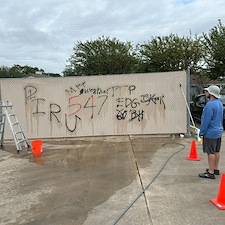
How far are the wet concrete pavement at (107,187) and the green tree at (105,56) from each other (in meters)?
18.8

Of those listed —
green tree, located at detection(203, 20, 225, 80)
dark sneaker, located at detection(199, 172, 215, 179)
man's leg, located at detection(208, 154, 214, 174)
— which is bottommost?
dark sneaker, located at detection(199, 172, 215, 179)

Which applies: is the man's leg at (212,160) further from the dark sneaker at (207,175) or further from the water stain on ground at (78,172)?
the water stain on ground at (78,172)

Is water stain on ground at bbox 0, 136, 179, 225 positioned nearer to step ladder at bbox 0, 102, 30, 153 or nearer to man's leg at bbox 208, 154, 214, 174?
step ladder at bbox 0, 102, 30, 153

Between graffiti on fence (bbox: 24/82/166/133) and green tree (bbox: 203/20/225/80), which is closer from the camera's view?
graffiti on fence (bbox: 24/82/166/133)

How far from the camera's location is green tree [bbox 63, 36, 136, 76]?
2409 cm

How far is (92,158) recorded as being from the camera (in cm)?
561

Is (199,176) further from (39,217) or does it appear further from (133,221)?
(39,217)

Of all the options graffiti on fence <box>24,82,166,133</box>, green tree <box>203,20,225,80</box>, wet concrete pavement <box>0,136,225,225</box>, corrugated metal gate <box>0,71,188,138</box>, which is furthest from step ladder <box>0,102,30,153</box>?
green tree <box>203,20,225,80</box>

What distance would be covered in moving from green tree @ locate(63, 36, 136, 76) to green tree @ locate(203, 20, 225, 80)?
32.5ft

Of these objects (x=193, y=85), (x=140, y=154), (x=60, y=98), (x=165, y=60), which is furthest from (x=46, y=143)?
(x=193, y=85)

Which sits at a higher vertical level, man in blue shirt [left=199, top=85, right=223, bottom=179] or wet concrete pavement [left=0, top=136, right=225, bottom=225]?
man in blue shirt [left=199, top=85, right=223, bottom=179]

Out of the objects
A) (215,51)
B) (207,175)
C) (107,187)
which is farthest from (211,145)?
(215,51)

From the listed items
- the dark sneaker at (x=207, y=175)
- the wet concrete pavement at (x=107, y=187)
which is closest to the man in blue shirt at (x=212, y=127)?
the dark sneaker at (x=207, y=175)

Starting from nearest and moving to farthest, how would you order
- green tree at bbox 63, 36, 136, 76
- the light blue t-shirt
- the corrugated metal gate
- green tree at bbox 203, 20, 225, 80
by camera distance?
the light blue t-shirt < the corrugated metal gate < green tree at bbox 203, 20, 225, 80 < green tree at bbox 63, 36, 136, 76
